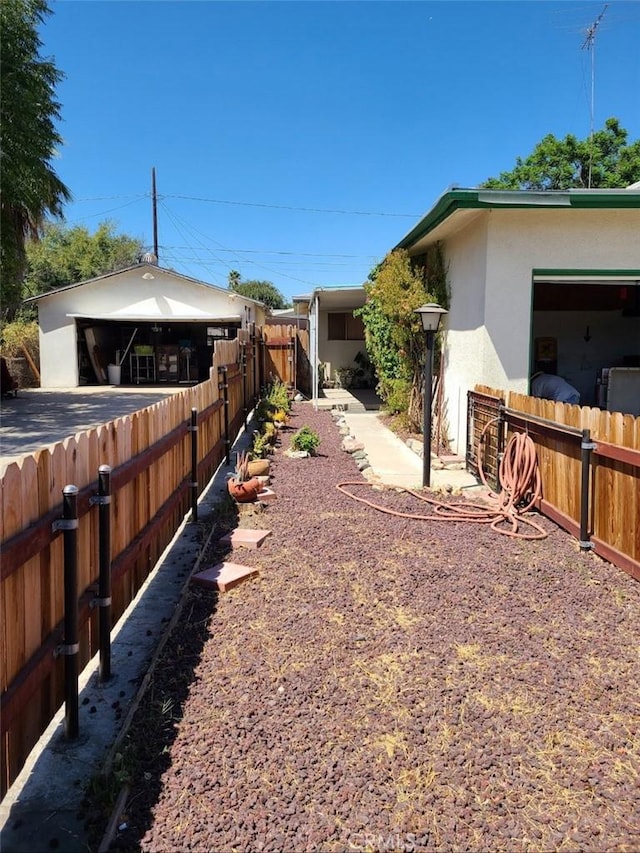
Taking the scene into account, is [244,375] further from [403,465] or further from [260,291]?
[260,291]

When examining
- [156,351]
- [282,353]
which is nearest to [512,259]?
[282,353]

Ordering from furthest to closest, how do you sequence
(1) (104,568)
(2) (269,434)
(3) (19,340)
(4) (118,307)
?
(3) (19,340), (4) (118,307), (2) (269,434), (1) (104,568)

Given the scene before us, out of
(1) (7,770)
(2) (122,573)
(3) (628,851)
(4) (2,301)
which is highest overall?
(4) (2,301)

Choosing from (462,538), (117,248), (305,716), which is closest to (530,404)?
(462,538)

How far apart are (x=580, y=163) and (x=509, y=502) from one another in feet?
102

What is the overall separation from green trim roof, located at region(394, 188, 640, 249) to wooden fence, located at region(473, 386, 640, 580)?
248 cm

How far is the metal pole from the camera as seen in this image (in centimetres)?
288

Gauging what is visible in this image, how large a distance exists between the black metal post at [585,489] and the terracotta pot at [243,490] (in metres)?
3.03

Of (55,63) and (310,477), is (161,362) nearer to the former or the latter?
(55,63)

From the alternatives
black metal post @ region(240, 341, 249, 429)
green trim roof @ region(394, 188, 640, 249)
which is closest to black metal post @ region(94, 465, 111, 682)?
green trim roof @ region(394, 188, 640, 249)

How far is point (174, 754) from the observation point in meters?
2.47

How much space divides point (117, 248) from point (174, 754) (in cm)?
4470

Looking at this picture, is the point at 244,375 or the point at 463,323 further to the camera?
the point at 244,375

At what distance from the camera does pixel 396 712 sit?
109 inches
